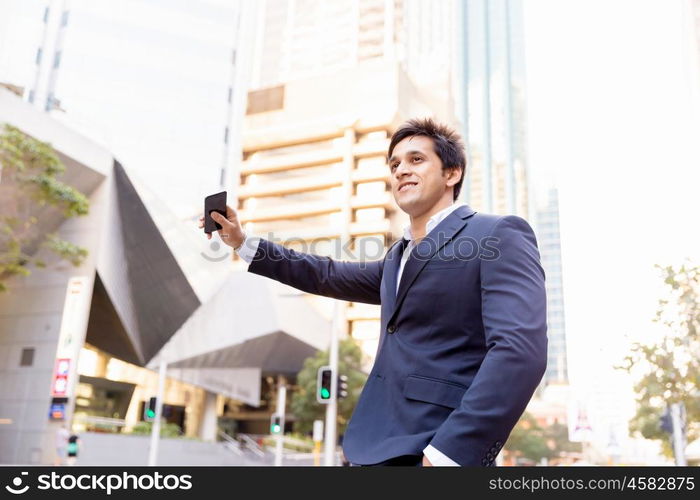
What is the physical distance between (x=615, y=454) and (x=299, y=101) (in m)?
48.7

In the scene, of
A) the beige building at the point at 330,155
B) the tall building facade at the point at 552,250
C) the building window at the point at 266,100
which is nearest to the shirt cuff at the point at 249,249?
the tall building facade at the point at 552,250

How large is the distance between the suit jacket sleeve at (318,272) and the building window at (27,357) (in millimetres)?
25954

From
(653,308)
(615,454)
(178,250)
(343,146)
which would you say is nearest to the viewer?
(615,454)

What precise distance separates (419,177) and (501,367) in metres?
0.63

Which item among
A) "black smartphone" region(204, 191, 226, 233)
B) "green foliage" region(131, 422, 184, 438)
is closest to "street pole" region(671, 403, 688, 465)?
"black smartphone" region(204, 191, 226, 233)

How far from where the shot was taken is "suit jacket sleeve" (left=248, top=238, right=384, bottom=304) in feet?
6.25

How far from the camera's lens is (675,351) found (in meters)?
15.8

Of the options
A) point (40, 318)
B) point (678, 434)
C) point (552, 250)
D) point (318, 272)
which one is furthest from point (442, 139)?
point (40, 318)

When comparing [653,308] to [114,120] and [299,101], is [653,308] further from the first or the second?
[299,101]

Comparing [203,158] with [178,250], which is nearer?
[178,250]

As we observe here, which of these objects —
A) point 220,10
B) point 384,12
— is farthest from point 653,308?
point 384,12

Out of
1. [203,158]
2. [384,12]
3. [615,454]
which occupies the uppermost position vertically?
[384,12]
